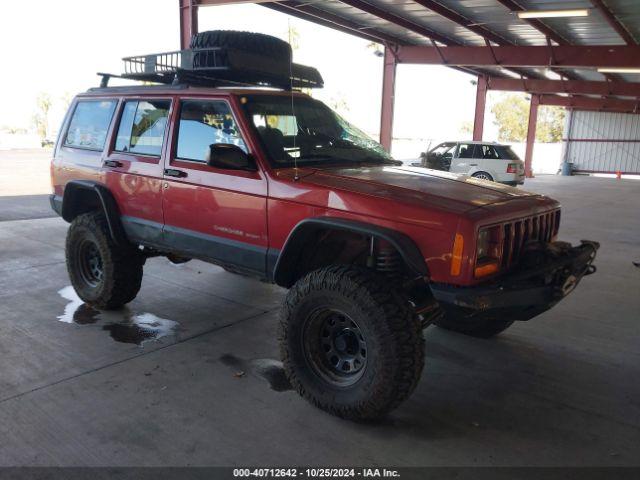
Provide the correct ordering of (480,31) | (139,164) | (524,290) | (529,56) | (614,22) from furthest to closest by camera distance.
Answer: (529,56) < (480,31) < (614,22) < (139,164) < (524,290)

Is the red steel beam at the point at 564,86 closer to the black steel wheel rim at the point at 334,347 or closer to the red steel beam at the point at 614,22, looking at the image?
the red steel beam at the point at 614,22

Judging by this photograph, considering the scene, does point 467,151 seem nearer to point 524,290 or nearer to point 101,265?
point 101,265

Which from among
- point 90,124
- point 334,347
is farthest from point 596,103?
point 334,347

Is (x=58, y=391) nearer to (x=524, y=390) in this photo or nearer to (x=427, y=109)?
(x=524, y=390)

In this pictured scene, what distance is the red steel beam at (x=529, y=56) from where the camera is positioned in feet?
50.5

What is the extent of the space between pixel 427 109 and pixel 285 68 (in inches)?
2091

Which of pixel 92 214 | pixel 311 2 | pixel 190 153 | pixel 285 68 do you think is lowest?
pixel 92 214

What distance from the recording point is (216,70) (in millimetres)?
4133

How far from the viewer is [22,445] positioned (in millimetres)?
2762

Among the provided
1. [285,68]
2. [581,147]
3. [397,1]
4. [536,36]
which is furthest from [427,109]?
[285,68]

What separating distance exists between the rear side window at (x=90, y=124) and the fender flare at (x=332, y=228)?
232 cm

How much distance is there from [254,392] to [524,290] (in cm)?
177

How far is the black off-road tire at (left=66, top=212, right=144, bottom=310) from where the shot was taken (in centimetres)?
462

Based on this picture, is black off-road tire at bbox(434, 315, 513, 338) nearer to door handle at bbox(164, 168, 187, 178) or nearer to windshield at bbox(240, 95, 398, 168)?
windshield at bbox(240, 95, 398, 168)
